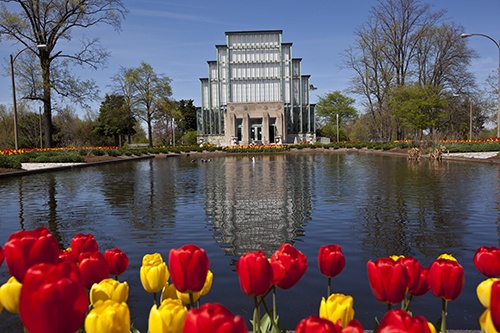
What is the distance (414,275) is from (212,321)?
1099 mm

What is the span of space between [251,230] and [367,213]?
2870mm

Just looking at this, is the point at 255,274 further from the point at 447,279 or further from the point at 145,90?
the point at 145,90

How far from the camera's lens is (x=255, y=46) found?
214 ft

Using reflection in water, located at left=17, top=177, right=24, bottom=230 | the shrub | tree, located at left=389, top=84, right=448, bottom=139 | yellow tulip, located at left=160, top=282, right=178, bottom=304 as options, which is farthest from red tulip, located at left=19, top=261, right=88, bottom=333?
tree, located at left=389, top=84, right=448, bottom=139

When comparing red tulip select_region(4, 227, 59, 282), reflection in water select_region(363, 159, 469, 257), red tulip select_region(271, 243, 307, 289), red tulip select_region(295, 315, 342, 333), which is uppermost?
red tulip select_region(4, 227, 59, 282)

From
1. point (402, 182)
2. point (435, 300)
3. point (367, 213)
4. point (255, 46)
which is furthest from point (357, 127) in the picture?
point (435, 300)

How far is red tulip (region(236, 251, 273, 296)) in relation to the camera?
165 centimetres

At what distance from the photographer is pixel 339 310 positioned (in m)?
1.57

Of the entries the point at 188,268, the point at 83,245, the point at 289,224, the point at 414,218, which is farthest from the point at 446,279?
the point at 414,218

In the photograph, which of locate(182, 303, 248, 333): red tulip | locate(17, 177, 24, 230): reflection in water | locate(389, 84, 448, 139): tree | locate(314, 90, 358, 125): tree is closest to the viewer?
locate(182, 303, 248, 333): red tulip

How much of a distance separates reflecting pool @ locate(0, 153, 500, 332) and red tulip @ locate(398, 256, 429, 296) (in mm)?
2061

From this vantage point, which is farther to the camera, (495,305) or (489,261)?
(489,261)

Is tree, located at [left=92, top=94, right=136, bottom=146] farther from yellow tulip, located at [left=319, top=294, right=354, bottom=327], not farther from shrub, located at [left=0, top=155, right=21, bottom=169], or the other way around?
yellow tulip, located at [left=319, top=294, right=354, bottom=327]

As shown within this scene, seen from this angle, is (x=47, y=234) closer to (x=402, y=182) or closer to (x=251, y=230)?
(x=251, y=230)
